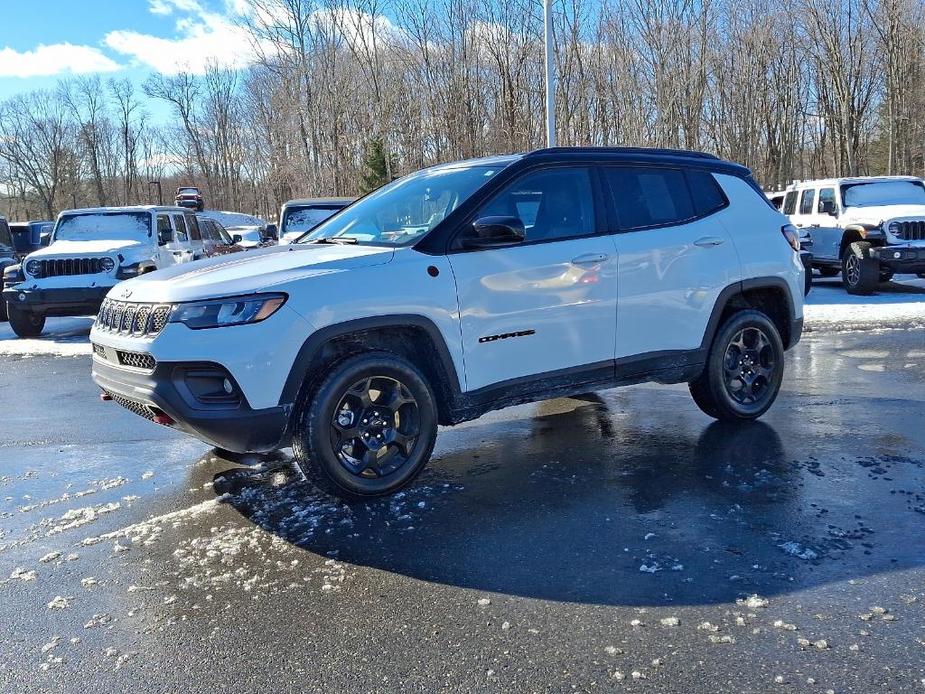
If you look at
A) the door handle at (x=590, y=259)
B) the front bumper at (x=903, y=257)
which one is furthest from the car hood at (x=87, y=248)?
the front bumper at (x=903, y=257)

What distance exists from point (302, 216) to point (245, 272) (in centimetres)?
1027

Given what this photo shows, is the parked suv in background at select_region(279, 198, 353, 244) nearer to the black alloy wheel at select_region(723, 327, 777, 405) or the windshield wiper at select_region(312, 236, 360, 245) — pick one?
the windshield wiper at select_region(312, 236, 360, 245)

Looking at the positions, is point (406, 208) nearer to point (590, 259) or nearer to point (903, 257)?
point (590, 259)

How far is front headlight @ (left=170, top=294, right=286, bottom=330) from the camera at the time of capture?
13.2 ft

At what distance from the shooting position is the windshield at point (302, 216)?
14.0 metres

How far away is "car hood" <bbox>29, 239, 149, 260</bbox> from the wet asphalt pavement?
23.4ft

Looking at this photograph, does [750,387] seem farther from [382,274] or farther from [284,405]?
[284,405]

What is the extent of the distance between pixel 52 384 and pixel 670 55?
108 ft

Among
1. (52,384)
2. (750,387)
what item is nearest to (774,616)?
(750,387)

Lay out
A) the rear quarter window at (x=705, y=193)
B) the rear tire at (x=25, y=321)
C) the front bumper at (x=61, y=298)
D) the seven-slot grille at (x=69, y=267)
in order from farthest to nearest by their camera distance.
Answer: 1. the rear tire at (x=25, y=321)
2. the seven-slot grille at (x=69, y=267)
3. the front bumper at (x=61, y=298)
4. the rear quarter window at (x=705, y=193)

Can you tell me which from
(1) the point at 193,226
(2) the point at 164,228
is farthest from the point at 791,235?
(1) the point at 193,226

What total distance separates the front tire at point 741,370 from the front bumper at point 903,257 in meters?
9.36

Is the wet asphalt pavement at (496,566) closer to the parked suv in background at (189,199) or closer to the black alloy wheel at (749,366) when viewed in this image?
the black alloy wheel at (749,366)

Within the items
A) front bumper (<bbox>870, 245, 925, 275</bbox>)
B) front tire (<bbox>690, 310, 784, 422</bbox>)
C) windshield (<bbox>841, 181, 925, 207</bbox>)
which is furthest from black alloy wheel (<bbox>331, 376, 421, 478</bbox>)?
windshield (<bbox>841, 181, 925, 207</bbox>)
